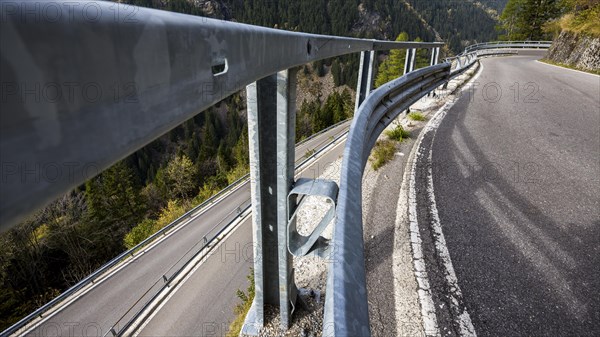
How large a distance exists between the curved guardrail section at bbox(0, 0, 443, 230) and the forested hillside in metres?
0.39

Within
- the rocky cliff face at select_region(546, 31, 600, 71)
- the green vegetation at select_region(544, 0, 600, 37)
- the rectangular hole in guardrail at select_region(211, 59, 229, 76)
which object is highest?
the green vegetation at select_region(544, 0, 600, 37)

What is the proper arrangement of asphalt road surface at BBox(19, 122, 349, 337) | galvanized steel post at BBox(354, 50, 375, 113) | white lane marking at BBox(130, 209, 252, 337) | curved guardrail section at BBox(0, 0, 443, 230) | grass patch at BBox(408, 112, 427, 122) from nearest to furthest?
1. curved guardrail section at BBox(0, 0, 443, 230)
2. galvanized steel post at BBox(354, 50, 375, 113)
3. grass patch at BBox(408, 112, 427, 122)
4. white lane marking at BBox(130, 209, 252, 337)
5. asphalt road surface at BBox(19, 122, 349, 337)

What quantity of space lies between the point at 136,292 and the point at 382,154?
14.5m

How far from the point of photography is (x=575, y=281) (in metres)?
3.11

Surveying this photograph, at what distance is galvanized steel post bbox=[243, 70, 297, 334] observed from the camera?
2.24 m

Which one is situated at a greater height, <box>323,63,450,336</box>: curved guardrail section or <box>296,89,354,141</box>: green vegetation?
<box>323,63,450,336</box>: curved guardrail section

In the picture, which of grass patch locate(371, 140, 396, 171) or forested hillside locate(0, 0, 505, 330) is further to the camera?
forested hillside locate(0, 0, 505, 330)

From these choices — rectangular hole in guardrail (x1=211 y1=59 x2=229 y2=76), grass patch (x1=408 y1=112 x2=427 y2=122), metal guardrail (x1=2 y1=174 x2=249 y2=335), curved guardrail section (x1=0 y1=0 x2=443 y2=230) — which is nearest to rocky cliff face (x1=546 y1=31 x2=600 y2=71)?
grass patch (x1=408 y1=112 x2=427 y2=122)

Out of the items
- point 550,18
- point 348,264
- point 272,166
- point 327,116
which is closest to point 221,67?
point 348,264

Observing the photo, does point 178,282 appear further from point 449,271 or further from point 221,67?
point 221,67

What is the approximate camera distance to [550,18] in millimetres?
39000

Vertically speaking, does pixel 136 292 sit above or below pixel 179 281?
below

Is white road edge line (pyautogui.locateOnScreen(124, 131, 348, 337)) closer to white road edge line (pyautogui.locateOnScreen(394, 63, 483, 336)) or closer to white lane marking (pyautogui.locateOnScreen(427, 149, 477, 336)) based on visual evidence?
white road edge line (pyautogui.locateOnScreen(394, 63, 483, 336))

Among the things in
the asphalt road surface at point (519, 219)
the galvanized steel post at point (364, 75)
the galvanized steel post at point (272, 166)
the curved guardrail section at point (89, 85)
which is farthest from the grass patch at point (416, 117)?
the curved guardrail section at point (89, 85)
